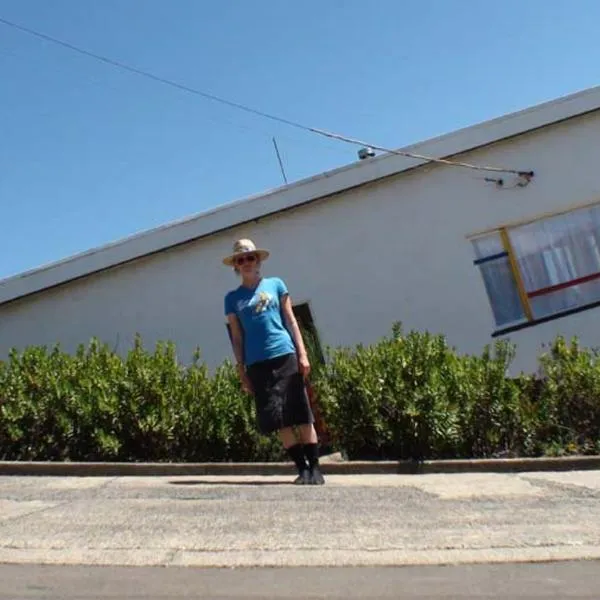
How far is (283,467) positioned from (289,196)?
391 cm

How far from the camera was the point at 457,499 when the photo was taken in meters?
5.31

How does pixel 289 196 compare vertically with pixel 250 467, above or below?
above

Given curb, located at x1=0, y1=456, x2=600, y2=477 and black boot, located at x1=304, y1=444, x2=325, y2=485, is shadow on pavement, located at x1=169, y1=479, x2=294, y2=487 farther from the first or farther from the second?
curb, located at x1=0, y1=456, x2=600, y2=477

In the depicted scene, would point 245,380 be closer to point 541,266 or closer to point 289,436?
point 289,436

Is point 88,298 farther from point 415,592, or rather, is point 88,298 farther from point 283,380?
point 415,592

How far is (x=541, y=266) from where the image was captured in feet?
32.9

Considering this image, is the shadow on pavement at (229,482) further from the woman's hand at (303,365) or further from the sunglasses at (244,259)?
the sunglasses at (244,259)

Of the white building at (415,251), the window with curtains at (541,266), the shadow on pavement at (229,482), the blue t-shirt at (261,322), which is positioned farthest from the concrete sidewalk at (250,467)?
the window with curtains at (541,266)

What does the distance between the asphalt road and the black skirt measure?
2.28 m

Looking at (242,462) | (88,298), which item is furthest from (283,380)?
(88,298)

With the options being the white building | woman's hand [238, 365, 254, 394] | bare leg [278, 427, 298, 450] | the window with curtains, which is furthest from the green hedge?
the window with curtains

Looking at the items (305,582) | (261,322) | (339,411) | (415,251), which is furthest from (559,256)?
(305,582)

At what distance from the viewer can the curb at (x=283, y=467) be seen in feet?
21.7

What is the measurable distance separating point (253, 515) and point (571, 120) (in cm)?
659
